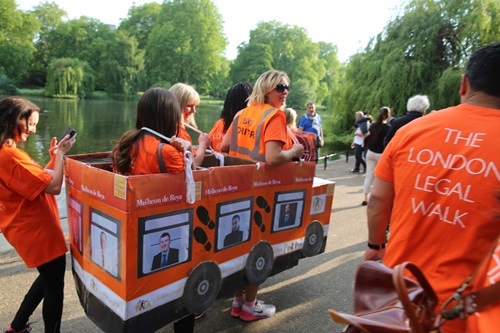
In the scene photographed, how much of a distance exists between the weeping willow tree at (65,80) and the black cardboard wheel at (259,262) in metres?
48.3

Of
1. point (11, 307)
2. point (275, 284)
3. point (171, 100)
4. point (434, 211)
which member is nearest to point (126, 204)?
point (171, 100)

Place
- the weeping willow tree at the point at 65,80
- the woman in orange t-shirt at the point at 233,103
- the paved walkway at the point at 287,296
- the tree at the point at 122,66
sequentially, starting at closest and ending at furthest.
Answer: the paved walkway at the point at 287,296, the woman in orange t-shirt at the point at 233,103, the weeping willow tree at the point at 65,80, the tree at the point at 122,66

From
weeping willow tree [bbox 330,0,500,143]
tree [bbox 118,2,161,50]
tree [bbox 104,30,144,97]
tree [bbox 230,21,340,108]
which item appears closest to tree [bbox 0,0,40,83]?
tree [bbox 104,30,144,97]

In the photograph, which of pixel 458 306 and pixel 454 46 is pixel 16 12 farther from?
pixel 458 306

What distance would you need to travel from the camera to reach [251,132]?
3.19 metres

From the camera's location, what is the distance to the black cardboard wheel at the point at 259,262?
2.97 metres

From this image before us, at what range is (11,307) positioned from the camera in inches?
133

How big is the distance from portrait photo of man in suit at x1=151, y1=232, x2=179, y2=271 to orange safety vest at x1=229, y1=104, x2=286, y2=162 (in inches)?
42.6

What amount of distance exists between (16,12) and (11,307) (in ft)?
209

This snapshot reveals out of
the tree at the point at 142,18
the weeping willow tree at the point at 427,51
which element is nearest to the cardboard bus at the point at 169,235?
the weeping willow tree at the point at 427,51

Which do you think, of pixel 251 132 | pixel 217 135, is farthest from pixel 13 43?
pixel 251 132

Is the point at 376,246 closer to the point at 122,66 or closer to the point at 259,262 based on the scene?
the point at 259,262

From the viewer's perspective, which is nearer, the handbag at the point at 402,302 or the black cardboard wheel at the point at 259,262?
the handbag at the point at 402,302

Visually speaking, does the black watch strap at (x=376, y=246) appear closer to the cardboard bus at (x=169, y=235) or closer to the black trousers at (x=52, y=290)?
the cardboard bus at (x=169, y=235)
